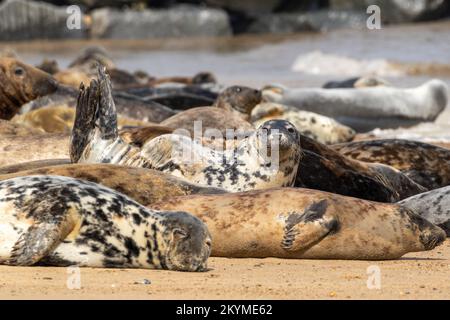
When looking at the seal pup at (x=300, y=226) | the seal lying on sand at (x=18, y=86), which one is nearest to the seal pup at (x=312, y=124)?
the seal lying on sand at (x=18, y=86)

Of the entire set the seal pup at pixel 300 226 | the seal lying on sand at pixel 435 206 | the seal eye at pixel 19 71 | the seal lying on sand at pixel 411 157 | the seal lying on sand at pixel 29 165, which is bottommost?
the seal lying on sand at pixel 411 157

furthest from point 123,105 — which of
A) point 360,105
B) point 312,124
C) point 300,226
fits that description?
point 300,226

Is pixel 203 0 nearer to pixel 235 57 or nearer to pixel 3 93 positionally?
pixel 235 57

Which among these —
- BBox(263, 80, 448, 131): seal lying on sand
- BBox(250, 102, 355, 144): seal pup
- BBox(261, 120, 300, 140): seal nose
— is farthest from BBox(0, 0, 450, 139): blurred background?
BBox(261, 120, 300, 140): seal nose

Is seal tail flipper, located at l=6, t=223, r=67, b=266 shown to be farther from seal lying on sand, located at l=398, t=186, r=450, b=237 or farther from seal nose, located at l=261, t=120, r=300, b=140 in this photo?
seal lying on sand, located at l=398, t=186, r=450, b=237

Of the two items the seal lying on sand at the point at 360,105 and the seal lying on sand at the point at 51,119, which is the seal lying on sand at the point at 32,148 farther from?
the seal lying on sand at the point at 360,105

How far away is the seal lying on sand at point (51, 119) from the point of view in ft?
33.8

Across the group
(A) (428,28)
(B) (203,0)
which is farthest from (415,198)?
(B) (203,0)

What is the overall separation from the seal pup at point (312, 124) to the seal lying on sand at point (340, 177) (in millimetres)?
3061

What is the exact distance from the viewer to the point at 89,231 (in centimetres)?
527

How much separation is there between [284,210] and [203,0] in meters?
33.3

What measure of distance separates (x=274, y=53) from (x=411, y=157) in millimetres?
20377

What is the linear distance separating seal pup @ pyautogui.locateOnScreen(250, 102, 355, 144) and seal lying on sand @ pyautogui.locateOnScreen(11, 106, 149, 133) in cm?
145

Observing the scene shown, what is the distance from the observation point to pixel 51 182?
5.42 metres
